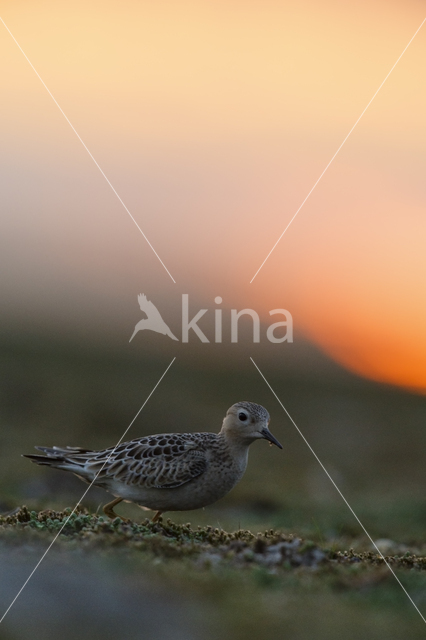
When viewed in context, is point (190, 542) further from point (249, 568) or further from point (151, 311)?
point (151, 311)

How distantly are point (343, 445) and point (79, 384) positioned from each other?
884 cm

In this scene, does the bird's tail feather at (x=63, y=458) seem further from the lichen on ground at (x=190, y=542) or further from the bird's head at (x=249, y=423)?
the bird's head at (x=249, y=423)

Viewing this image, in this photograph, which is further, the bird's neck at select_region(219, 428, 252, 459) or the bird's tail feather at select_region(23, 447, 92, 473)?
the bird's tail feather at select_region(23, 447, 92, 473)

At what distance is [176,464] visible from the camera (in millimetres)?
12281

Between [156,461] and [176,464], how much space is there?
0.36 metres

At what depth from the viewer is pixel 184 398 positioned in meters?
26.3

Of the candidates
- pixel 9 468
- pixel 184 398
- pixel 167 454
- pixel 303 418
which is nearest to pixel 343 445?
pixel 303 418

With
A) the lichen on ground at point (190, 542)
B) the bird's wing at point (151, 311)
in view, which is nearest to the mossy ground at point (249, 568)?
the lichen on ground at point (190, 542)

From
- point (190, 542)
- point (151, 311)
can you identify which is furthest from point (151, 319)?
point (190, 542)

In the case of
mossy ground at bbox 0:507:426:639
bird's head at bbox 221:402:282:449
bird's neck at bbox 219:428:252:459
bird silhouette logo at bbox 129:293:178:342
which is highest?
bird silhouette logo at bbox 129:293:178:342

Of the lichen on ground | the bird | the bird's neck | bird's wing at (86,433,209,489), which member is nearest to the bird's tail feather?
the bird

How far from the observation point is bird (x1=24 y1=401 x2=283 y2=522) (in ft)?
40.3

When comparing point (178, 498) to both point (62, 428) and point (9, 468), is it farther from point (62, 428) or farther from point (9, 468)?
point (62, 428)

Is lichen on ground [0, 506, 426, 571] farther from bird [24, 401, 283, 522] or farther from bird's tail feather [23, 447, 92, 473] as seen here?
bird's tail feather [23, 447, 92, 473]
